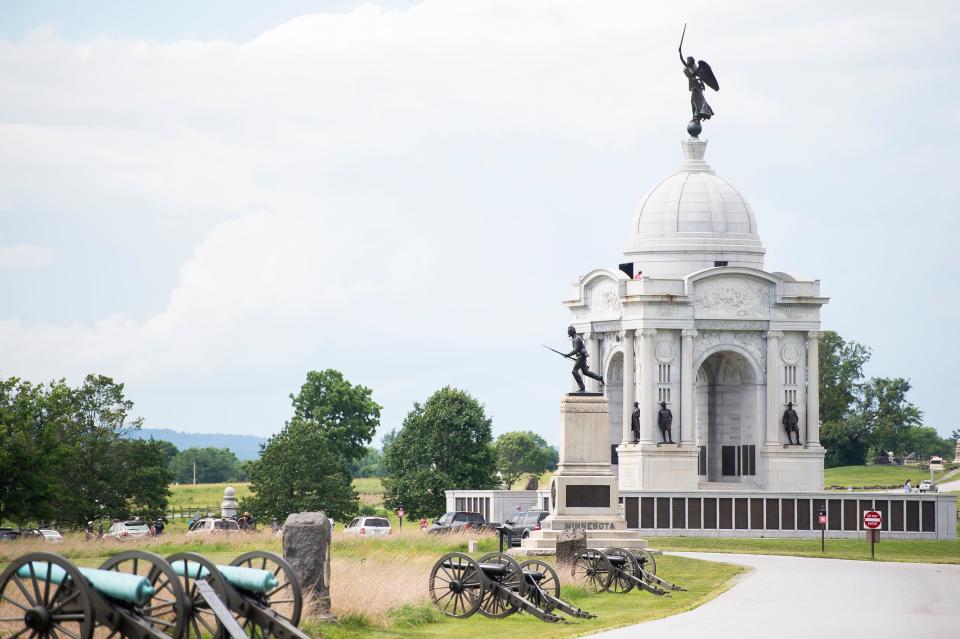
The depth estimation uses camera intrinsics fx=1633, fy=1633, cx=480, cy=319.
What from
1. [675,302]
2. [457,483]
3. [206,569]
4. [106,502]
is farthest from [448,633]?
[457,483]

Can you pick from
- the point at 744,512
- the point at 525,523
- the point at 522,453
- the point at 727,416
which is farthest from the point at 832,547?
the point at 522,453

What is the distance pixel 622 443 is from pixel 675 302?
7.05 metres

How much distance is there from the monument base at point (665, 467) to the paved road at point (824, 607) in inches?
993

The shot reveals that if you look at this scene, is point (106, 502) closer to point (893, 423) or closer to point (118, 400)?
point (118, 400)

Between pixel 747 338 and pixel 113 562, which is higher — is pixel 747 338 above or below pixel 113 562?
above

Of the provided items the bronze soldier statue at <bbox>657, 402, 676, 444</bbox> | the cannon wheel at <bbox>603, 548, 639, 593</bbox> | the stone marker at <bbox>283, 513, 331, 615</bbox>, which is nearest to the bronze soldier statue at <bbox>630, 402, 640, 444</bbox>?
the bronze soldier statue at <bbox>657, 402, 676, 444</bbox>

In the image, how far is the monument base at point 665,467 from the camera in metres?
73.1

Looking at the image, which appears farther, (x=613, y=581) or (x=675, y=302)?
(x=675, y=302)

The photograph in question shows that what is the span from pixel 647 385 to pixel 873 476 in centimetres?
3582

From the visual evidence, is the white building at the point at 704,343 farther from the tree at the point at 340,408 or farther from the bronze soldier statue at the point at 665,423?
the tree at the point at 340,408

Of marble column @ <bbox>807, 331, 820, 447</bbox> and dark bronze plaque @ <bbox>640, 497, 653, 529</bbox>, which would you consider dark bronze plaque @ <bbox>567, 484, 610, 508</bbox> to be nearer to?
dark bronze plaque @ <bbox>640, 497, 653, 529</bbox>

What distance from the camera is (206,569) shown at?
69.3 ft

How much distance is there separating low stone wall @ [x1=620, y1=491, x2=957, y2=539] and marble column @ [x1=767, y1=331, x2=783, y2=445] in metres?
8.62

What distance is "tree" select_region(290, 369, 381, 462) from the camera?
10819 cm
